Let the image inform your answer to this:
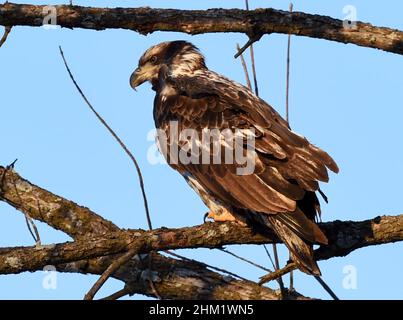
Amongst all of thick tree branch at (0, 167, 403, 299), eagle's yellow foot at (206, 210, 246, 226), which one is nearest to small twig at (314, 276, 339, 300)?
thick tree branch at (0, 167, 403, 299)

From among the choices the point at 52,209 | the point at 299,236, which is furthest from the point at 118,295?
the point at 52,209

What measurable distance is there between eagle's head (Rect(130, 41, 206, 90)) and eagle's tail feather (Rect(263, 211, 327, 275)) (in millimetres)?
2901

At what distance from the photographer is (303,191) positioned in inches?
317

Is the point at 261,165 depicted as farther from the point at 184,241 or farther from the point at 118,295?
the point at 118,295

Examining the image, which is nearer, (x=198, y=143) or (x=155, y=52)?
(x=198, y=143)

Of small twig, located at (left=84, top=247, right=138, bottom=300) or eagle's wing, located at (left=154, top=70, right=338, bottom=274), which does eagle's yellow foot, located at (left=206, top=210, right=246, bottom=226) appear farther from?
small twig, located at (left=84, top=247, right=138, bottom=300)

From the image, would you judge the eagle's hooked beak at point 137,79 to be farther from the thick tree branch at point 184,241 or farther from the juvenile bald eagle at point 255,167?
the thick tree branch at point 184,241

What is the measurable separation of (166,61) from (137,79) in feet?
1.20

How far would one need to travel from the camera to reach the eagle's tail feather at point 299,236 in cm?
768

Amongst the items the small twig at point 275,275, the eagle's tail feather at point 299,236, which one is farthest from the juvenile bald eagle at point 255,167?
the small twig at point 275,275

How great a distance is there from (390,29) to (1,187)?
3.85 metres

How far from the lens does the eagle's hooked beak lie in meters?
10.6
